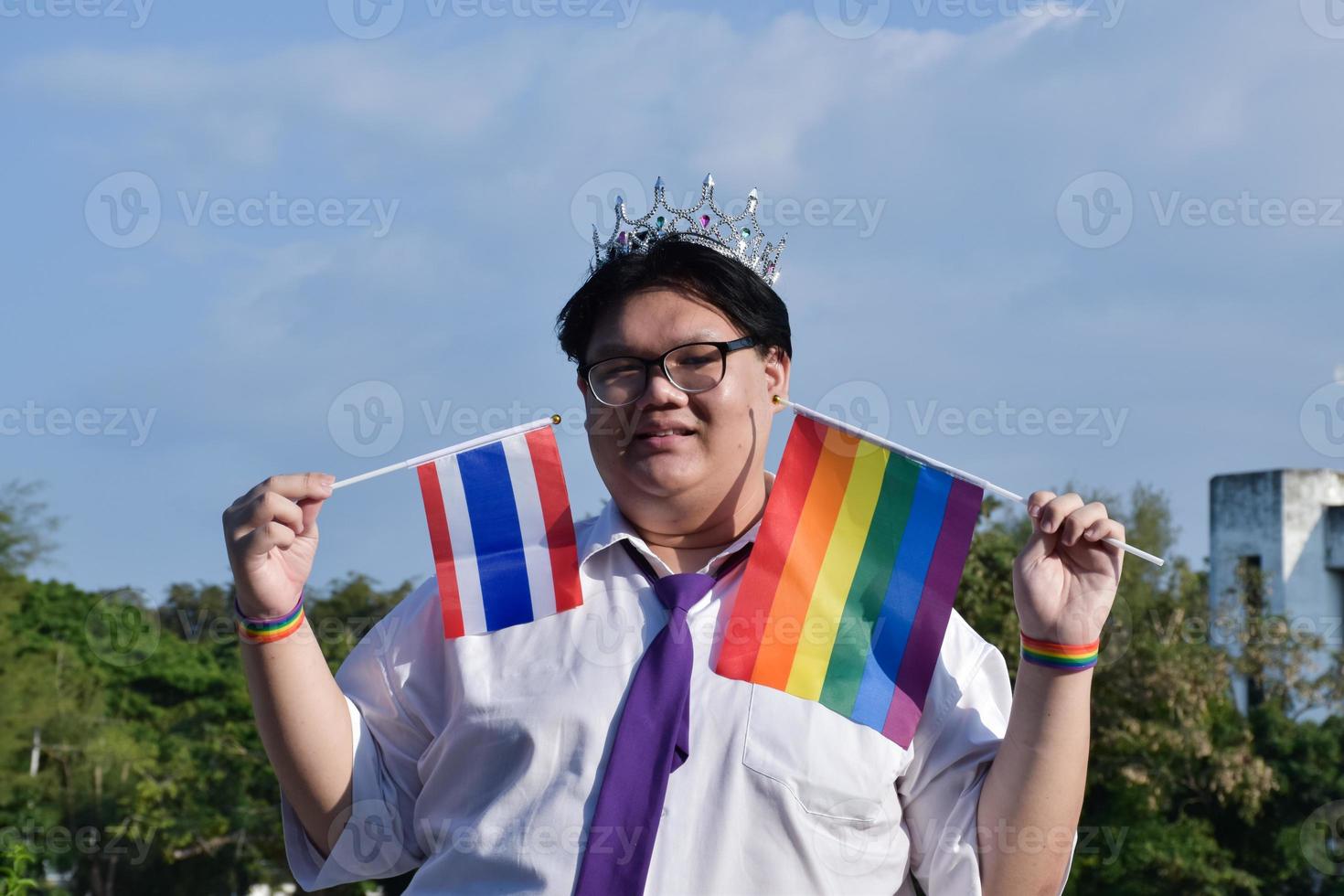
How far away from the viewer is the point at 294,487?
301 centimetres

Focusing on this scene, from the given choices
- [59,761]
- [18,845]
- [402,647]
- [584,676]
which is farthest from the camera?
[59,761]

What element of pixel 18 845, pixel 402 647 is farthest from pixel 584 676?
pixel 18 845

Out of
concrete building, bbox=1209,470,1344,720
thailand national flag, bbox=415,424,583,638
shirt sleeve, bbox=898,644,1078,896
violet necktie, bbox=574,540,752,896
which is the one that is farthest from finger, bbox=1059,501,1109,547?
concrete building, bbox=1209,470,1344,720

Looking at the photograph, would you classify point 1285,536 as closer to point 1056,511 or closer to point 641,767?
point 1056,511

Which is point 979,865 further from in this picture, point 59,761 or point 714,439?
point 59,761

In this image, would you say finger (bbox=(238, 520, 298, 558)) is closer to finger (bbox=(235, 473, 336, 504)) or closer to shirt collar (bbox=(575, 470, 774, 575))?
finger (bbox=(235, 473, 336, 504))

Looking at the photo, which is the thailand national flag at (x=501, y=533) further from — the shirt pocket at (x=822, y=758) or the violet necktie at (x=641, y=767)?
the shirt pocket at (x=822, y=758)

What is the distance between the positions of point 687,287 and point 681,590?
663mm

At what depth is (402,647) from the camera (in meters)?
3.34

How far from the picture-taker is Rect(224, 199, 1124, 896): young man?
293 cm

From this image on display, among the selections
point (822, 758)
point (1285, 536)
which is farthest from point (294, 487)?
point (1285, 536)

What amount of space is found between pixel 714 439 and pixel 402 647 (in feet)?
2.73

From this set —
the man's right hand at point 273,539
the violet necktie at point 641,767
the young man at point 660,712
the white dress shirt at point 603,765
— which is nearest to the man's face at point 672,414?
the young man at point 660,712

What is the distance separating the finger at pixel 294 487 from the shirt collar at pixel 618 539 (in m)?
0.62
